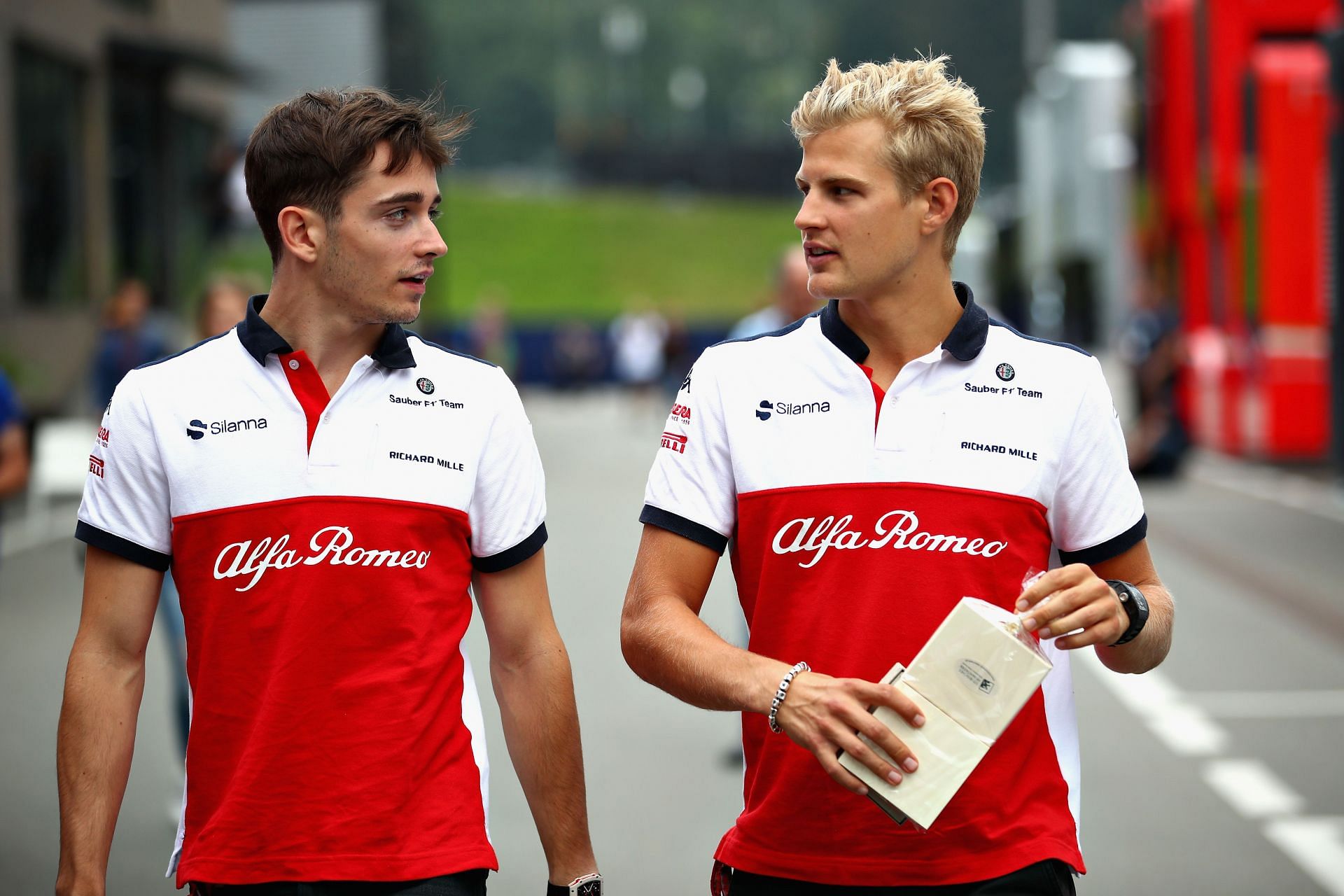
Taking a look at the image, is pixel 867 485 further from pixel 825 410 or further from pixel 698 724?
pixel 698 724

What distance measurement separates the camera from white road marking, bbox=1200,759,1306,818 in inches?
279

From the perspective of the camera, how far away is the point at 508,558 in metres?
3.31

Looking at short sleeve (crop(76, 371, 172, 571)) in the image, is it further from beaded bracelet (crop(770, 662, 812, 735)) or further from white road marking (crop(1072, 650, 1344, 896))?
white road marking (crop(1072, 650, 1344, 896))

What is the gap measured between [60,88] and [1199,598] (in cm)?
2056

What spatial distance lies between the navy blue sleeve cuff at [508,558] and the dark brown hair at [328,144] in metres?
0.68

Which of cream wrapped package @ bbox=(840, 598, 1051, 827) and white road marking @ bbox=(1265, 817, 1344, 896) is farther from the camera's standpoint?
white road marking @ bbox=(1265, 817, 1344, 896)

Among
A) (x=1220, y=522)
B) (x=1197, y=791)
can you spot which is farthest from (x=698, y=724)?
A: (x=1220, y=522)

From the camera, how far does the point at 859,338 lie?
320cm

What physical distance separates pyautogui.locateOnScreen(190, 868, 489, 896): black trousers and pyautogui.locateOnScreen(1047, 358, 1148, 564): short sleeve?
1.24m

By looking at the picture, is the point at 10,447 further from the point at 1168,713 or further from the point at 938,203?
the point at 1168,713

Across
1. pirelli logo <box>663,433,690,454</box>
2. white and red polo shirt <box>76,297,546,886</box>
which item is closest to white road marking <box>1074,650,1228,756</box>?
pirelli logo <box>663,433,690,454</box>

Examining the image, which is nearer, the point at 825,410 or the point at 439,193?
the point at 825,410

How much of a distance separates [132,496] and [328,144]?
2.35ft

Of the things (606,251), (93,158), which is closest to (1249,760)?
(93,158)
